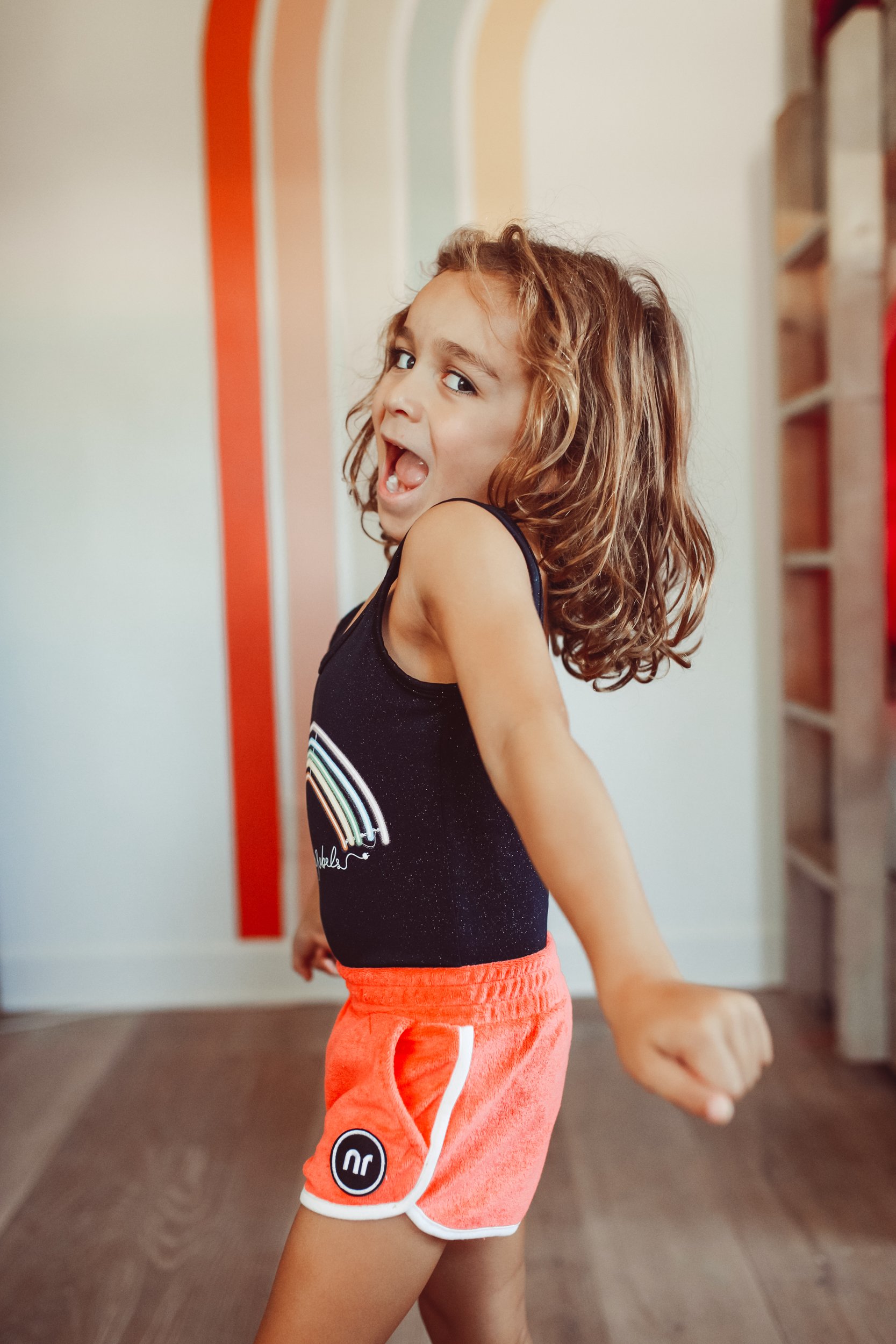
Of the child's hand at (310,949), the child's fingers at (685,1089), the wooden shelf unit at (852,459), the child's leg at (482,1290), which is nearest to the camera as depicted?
the child's fingers at (685,1089)

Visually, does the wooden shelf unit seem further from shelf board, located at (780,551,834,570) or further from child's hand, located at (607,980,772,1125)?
child's hand, located at (607,980,772,1125)

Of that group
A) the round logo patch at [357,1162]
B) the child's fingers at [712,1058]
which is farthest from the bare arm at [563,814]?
the round logo patch at [357,1162]

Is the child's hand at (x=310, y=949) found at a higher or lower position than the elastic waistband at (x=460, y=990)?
lower

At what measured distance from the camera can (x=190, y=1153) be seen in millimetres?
1660

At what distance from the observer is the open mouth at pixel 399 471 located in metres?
0.89

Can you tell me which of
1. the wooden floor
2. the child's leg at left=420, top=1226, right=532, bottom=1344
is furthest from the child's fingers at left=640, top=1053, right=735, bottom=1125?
the wooden floor

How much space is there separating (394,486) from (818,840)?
1.72 m

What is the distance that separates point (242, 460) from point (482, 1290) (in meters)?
1.81

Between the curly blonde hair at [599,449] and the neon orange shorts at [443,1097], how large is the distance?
1.06 ft

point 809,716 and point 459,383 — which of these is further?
point 809,716

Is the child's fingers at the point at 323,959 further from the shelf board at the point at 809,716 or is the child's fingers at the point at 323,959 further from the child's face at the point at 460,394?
the shelf board at the point at 809,716

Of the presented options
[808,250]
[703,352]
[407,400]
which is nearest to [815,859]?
[703,352]

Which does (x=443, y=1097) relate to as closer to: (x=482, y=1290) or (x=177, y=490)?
(x=482, y=1290)

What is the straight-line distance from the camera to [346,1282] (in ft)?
2.26
